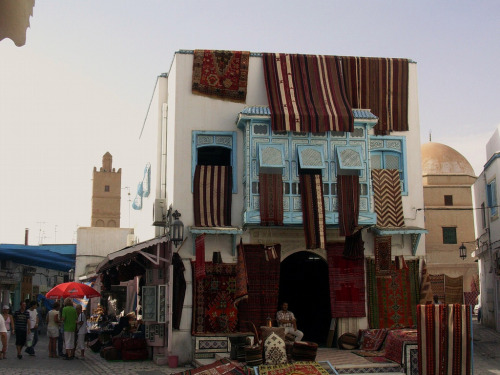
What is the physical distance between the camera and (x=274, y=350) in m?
11.0

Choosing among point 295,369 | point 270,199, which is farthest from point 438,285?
point 295,369

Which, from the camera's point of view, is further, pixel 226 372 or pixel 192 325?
pixel 192 325

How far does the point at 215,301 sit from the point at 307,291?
→ 4243 millimetres

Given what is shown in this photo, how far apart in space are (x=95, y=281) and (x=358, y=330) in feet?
37.4

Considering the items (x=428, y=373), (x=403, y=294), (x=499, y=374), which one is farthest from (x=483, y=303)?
(x=428, y=373)

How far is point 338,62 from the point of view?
16047mm

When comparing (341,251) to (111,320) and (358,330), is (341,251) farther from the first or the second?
(111,320)

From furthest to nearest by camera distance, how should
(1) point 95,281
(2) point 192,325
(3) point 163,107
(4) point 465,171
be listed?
(4) point 465,171, (1) point 95,281, (3) point 163,107, (2) point 192,325

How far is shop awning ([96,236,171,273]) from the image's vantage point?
14.5 metres

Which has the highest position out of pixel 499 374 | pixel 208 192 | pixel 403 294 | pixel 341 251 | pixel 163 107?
pixel 163 107

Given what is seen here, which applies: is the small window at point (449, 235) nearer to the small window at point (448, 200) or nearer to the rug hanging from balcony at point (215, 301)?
the small window at point (448, 200)

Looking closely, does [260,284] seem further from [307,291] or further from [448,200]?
[448,200]

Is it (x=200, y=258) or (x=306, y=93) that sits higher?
(x=306, y=93)

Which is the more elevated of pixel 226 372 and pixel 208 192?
pixel 208 192
